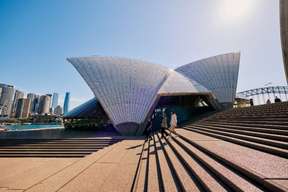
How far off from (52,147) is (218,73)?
21.0 meters

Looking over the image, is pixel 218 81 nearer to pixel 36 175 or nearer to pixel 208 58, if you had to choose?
pixel 208 58

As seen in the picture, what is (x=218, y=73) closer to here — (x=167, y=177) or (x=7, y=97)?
(x=167, y=177)

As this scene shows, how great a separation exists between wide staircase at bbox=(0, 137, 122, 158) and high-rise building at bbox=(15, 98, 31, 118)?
11196 centimetres

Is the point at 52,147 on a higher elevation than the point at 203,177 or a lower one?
lower

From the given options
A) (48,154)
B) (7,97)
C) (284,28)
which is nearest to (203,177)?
(48,154)

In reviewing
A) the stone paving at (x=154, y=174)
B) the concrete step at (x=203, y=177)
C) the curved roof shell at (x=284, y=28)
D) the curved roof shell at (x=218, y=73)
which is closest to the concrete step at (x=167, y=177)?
the stone paving at (x=154, y=174)

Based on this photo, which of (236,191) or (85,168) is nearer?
(236,191)

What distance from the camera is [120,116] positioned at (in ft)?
42.8

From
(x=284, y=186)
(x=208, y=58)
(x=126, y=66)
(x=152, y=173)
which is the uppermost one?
(x=208, y=58)

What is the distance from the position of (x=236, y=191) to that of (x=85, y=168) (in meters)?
4.59

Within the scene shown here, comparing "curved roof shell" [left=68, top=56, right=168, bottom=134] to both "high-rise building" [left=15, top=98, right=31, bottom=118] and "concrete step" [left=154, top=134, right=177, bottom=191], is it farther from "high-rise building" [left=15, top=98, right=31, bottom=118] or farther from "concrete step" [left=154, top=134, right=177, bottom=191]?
"high-rise building" [left=15, top=98, right=31, bottom=118]

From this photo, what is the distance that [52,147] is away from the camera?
29.8 ft

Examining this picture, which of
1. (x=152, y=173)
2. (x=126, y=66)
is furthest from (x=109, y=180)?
(x=126, y=66)

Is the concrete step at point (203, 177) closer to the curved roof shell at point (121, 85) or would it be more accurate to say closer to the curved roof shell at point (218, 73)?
the curved roof shell at point (121, 85)
